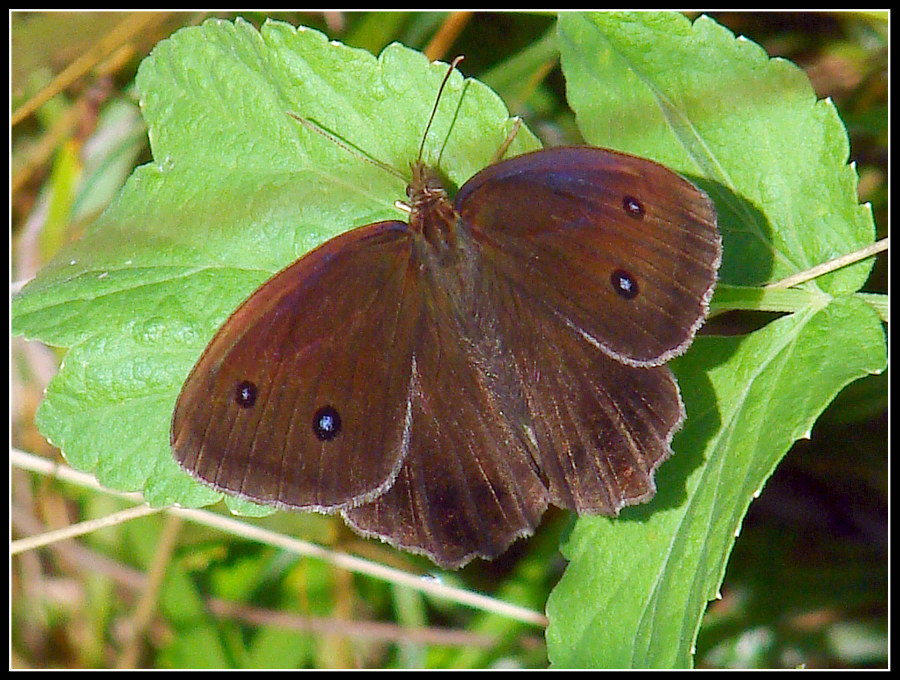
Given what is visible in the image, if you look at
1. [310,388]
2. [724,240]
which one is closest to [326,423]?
[310,388]

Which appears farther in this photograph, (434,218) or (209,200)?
(209,200)

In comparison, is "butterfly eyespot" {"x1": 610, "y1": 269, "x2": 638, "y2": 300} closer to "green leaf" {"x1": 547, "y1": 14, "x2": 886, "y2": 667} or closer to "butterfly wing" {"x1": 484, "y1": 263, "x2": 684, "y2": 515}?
"butterfly wing" {"x1": 484, "y1": 263, "x2": 684, "y2": 515}

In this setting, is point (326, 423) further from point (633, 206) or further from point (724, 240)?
point (724, 240)

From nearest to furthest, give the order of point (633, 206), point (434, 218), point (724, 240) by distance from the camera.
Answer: point (633, 206), point (434, 218), point (724, 240)

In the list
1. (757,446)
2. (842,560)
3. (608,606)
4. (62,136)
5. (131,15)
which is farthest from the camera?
(62,136)

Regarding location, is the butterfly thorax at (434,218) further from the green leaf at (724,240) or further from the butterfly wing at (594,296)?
the green leaf at (724,240)

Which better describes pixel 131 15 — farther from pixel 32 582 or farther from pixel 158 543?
pixel 32 582

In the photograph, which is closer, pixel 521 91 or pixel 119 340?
pixel 119 340

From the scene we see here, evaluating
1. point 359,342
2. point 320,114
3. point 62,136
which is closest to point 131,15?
point 62,136
